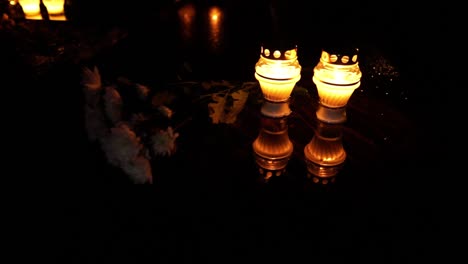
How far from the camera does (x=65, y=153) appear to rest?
4.61 ft

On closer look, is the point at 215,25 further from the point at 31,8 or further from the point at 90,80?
the point at 90,80

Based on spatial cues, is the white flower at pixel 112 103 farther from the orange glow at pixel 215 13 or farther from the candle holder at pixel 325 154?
the orange glow at pixel 215 13

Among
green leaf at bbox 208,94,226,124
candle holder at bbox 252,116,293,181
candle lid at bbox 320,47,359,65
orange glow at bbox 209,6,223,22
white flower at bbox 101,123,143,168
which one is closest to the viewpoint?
white flower at bbox 101,123,143,168

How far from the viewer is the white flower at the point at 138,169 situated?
1.09 metres

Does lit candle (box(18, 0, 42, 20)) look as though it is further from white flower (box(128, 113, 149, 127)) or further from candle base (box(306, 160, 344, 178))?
candle base (box(306, 160, 344, 178))

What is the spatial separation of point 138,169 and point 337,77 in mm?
828

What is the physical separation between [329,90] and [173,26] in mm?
2705

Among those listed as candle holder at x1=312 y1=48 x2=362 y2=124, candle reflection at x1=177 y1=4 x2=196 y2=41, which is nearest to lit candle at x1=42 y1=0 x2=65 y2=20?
candle reflection at x1=177 y1=4 x2=196 y2=41

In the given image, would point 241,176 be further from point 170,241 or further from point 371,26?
point 371,26

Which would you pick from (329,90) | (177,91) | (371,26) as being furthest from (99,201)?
(371,26)

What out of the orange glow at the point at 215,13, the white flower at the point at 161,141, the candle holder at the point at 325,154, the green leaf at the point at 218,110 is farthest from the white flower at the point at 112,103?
the orange glow at the point at 215,13

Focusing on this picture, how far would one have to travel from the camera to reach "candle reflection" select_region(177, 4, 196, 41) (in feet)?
10.9

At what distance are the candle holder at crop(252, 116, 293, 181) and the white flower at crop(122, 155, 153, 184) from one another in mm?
463

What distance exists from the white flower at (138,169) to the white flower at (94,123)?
5.8 inches
